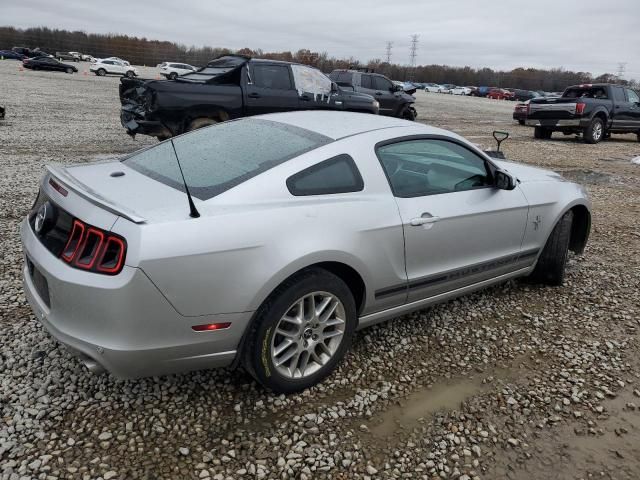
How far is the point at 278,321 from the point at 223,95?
286 inches

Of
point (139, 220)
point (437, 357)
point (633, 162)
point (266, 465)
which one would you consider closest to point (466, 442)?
point (437, 357)

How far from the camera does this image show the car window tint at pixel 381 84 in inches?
648

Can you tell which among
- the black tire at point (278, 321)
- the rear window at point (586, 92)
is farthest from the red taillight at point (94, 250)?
the rear window at point (586, 92)

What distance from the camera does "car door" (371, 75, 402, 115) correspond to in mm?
16172

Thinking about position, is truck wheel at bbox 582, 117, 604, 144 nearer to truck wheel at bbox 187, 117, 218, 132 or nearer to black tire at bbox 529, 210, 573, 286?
truck wheel at bbox 187, 117, 218, 132

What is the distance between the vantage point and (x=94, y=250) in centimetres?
218

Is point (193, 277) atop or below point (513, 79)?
below

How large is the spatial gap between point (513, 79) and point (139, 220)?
3978 inches

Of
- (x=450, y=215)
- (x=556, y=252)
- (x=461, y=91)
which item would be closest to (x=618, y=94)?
(x=556, y=252)

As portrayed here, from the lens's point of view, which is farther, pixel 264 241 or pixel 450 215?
pixel 450 215

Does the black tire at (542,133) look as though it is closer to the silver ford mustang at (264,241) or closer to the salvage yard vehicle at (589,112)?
the salvage yard vehicle at (589,112)

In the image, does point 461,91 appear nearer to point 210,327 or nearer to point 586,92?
point 586,92

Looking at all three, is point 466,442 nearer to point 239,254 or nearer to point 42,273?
point 239,254

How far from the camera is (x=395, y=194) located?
9.87ft
